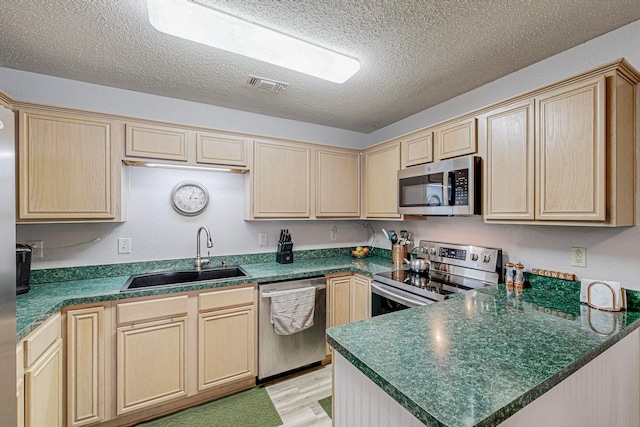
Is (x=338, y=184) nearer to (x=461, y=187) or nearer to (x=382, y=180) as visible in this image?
(x=382, y=180)

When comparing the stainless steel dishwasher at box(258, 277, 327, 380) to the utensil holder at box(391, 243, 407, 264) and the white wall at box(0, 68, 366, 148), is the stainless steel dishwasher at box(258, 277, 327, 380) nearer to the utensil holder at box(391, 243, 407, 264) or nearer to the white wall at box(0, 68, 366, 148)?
the utensil holder at box(391, 243, 407, 264)

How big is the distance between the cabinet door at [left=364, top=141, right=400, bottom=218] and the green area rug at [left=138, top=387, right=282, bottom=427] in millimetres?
1922

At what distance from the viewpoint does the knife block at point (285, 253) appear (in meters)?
2.78

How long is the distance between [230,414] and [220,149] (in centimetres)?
204

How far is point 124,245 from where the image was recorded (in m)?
2.28

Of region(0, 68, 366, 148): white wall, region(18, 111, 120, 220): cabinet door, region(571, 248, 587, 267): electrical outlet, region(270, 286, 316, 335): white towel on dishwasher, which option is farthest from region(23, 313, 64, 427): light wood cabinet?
region(571, 248, 587, 267): electrical outlet

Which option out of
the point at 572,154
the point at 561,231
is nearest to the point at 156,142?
the point at 572,154

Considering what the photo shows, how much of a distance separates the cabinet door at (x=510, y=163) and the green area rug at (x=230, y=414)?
209 cm

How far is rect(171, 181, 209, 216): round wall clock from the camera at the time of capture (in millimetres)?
2465

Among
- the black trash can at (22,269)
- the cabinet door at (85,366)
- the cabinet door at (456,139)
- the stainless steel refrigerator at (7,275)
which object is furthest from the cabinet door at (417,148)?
the black trash can at (22,269)

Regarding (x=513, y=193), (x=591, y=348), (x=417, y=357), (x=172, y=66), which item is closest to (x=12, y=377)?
(x=417, y=357)

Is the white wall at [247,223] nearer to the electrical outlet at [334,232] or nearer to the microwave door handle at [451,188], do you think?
the electrical outlet at [334,232]

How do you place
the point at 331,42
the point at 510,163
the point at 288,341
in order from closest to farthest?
the point at 331,42
the point at 510,163
the point at 288,341

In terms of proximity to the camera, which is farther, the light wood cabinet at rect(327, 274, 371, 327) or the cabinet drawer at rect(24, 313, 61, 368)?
the light wood cabinet at rect(327, 274, 371, 327)
